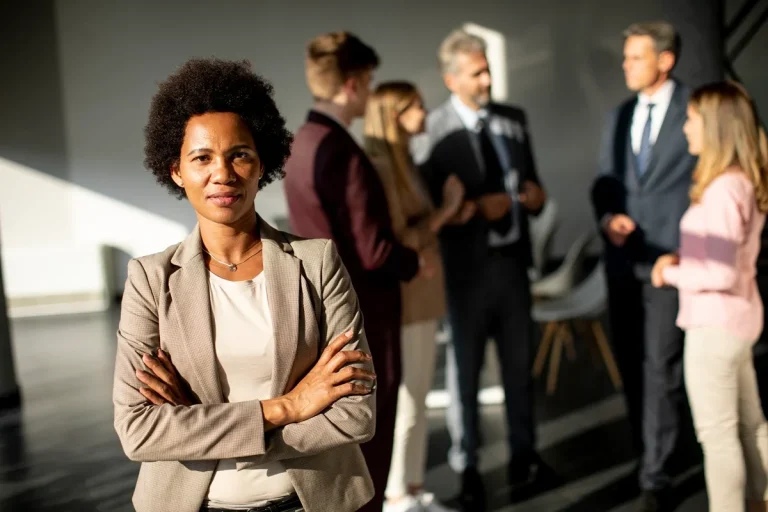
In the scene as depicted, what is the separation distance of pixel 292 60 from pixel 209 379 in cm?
875

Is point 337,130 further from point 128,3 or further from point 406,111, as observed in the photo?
point 128,3

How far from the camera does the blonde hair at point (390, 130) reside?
3.18 metres

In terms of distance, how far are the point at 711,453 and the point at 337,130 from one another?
176cm

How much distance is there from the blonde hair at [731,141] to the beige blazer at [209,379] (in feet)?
5.63

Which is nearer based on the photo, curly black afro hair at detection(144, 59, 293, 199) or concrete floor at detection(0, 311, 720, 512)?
curly black afro hair at detection(144, 59, 293, 199)

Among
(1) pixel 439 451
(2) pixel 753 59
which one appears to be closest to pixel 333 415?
(1) pixel 439 451

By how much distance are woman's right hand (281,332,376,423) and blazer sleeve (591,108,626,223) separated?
2308 millimetres

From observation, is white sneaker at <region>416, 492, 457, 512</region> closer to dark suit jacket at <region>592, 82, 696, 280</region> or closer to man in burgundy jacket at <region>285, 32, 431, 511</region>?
man in burgundy jacket at <region>285, 32, 431, 511</region>

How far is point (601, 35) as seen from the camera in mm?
9859

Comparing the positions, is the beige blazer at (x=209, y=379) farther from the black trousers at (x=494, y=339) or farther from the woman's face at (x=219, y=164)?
the black trousers at (x=494, y=339)

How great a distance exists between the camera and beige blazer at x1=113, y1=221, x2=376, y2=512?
4.66 ft

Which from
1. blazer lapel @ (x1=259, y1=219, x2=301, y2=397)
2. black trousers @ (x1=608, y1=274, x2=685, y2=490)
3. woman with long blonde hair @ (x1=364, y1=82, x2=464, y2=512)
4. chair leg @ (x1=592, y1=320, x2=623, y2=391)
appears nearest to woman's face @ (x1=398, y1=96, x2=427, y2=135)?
woman with long blonde hair @ (x1=364, y1=82, x2=464, y2=512)

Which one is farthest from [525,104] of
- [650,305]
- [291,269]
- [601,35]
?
[291,269]

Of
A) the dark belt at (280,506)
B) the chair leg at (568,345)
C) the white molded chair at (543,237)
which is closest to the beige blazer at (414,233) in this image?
the dark belt at (280,506)
